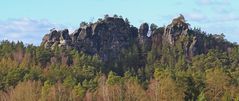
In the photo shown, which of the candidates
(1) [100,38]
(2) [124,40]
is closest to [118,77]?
(1) [100,38]

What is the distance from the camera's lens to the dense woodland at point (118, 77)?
229 feet

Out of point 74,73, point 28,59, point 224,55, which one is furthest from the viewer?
point 224,55

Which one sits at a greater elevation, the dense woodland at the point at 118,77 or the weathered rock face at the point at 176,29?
the weathered rock face at the point at 176,29

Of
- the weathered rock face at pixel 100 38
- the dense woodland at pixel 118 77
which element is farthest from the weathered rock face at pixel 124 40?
the dense woodland at pixel 118 77

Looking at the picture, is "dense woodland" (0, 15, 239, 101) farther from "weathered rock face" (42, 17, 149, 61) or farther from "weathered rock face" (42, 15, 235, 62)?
"weathered rock face" (42, 17, 149, 61)

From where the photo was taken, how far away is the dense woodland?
69.7 meters

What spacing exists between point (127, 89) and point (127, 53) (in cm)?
5404

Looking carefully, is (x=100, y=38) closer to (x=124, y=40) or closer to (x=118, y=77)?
(x=124, y=40)

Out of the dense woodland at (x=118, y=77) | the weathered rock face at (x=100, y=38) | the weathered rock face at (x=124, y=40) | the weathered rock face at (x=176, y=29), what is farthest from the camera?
the weathered rock face at (x=176, y=29)

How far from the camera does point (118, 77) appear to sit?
82.9 metres

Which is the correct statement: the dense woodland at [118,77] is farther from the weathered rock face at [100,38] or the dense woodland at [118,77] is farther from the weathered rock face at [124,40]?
the weathered rock face at [100,38]

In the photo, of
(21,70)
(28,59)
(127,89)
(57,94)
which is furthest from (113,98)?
(28,59)

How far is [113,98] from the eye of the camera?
71438mm

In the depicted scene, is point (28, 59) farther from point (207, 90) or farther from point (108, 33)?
point (207, 90)
